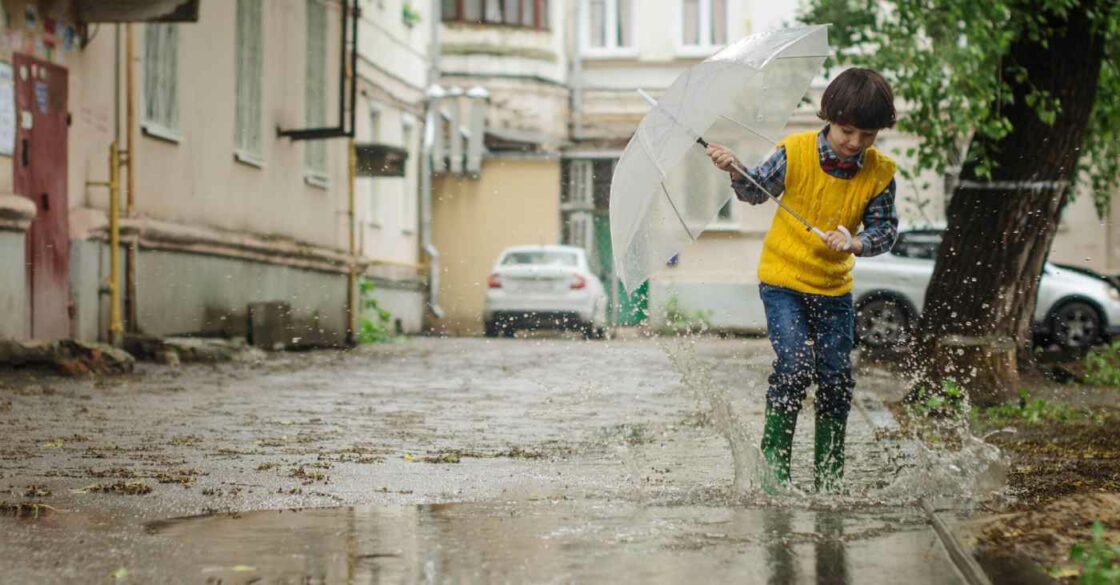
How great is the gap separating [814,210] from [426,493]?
1753mm

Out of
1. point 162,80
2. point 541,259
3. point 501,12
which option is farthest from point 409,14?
point 162,80

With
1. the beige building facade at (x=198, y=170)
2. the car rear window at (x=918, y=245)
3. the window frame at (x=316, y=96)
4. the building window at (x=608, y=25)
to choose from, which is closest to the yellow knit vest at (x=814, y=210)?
the beige building facade at (x=198, y=170)

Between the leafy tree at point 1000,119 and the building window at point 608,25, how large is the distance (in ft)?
82.2

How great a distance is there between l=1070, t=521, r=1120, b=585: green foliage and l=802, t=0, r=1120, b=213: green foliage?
29.7ft

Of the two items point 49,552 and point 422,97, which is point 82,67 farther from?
point 422,97

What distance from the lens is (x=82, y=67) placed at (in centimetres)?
1725

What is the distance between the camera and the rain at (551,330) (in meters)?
5.63

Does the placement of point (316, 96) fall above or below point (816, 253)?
above

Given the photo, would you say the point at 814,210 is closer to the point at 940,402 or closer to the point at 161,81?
the point at 940,402

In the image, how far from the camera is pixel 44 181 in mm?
16344

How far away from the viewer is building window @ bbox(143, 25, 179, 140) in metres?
19.0

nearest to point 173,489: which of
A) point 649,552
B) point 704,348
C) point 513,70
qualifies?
point 649,552

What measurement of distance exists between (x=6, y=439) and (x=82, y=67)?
8.63 meters

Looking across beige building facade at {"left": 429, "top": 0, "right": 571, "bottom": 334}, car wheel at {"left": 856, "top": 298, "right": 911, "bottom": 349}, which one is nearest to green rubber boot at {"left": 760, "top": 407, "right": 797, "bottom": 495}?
car wheel at {"left": 856, "top": 298, "right": 911, "bottom": 349}
